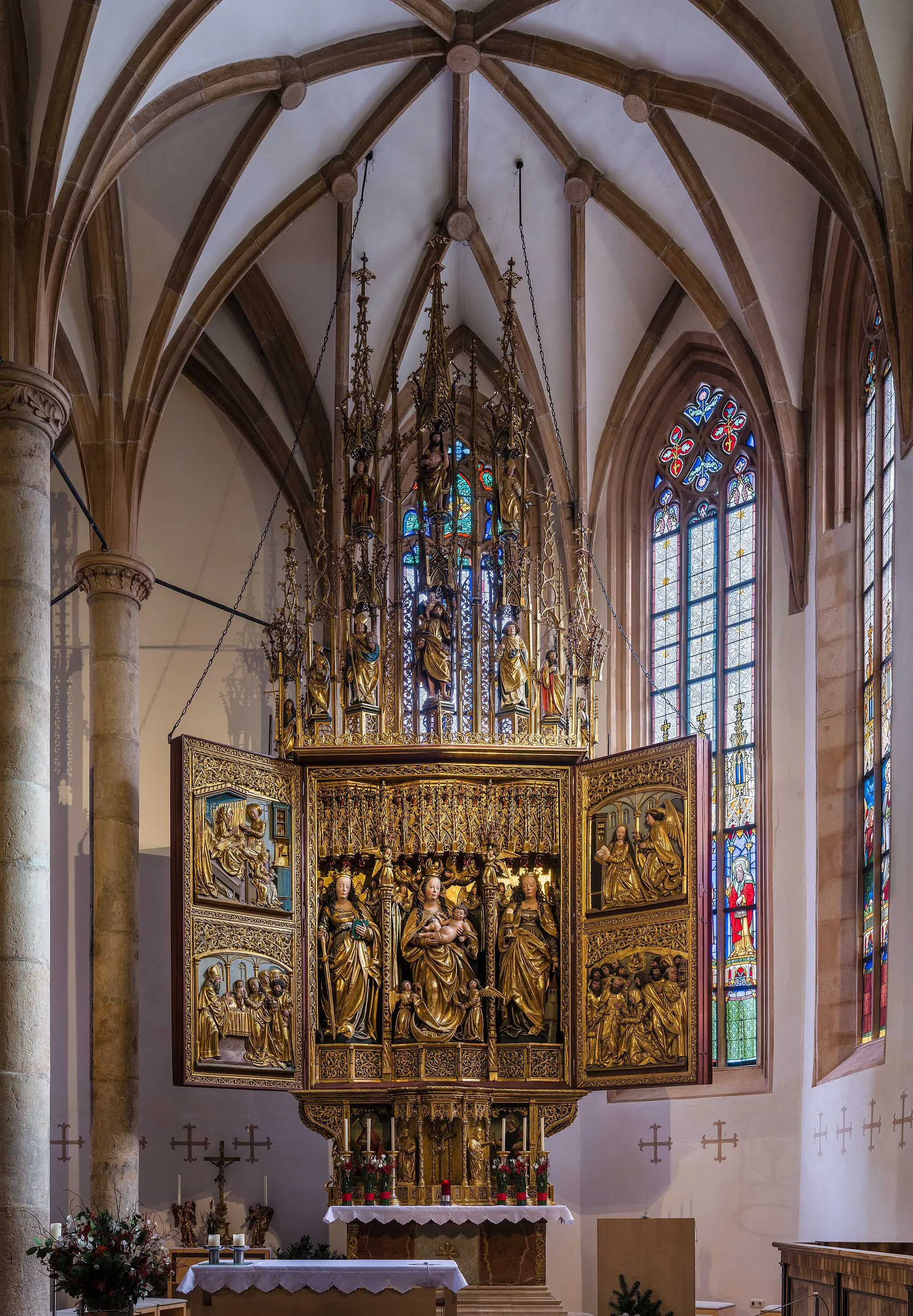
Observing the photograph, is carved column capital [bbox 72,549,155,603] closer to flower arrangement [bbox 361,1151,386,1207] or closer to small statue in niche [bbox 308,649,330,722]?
small statue in niche [bbox 308,649,330,722]

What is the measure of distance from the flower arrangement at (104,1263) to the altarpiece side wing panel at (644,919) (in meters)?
6.19

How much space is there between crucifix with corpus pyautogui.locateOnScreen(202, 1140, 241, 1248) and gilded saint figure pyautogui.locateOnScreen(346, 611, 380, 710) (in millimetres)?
5490

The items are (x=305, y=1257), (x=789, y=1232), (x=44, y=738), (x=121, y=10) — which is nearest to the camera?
(x=44, y=738)

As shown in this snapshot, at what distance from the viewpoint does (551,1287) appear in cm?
1903

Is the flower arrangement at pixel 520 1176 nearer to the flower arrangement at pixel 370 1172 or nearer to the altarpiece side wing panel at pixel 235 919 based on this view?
the flower arrangement at pixel 370 1172

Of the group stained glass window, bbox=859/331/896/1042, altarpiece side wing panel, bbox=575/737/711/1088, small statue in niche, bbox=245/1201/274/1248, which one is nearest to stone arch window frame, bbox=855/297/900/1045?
stained glass window, bbox=859/331/896/1042

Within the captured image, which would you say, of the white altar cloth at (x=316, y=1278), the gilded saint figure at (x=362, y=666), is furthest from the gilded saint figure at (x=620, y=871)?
the white altar cloth at (x=316, y=1278)

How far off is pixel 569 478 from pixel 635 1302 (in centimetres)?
961

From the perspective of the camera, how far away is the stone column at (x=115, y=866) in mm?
16125

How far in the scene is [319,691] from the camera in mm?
17531

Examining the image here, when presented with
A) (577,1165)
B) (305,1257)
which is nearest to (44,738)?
(305,1257)

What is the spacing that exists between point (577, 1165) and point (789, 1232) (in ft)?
9.70

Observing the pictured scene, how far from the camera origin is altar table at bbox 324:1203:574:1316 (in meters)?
16.2

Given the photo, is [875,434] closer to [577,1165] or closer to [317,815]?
[317,815]
